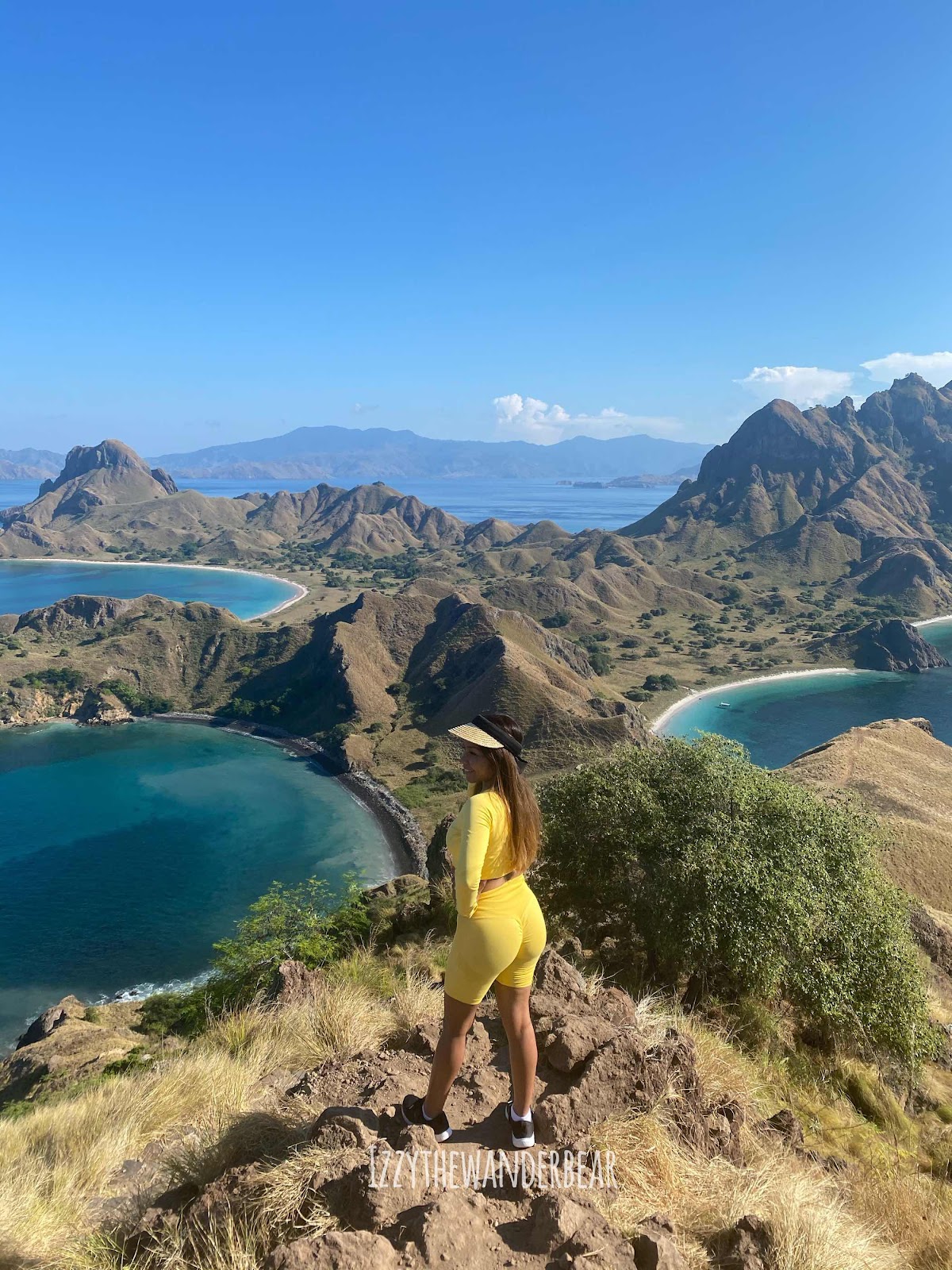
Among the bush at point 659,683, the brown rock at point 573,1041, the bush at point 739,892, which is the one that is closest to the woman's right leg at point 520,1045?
the brown rock at point 573,1041

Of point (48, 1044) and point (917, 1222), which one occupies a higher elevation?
point (917, 1222)

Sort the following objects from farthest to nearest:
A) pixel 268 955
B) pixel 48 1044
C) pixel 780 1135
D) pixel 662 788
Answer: pixel 48 1044 → pixel 268 955 → pixel 662 788 → pixel 780 1135

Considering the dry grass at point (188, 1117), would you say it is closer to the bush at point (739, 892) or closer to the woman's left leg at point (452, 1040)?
the woman's left leg at point (452, 1040)

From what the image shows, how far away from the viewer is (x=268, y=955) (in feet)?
66.3

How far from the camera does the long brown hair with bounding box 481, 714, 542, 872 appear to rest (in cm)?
447

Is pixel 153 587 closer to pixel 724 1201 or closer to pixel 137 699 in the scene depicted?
pixel 137 699

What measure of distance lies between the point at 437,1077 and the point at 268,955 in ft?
59.3

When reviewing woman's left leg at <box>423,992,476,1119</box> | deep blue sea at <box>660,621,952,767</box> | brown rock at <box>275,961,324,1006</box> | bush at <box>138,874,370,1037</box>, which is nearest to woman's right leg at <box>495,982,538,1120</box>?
woman's left leg at <box>423,992,476,1119</box>

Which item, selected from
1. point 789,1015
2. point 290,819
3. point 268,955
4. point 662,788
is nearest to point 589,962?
point 789,1015

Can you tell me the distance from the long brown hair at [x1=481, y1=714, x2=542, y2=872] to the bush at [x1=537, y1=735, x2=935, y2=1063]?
28.3ft

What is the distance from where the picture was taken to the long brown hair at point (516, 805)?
447 centimetres

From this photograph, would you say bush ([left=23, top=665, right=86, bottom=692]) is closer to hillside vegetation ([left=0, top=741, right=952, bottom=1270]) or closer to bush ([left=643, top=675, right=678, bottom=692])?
bush ([left=643, top=675, right=678, bottom=692])

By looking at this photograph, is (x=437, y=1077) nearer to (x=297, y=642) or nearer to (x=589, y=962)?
(x=589, y=962)

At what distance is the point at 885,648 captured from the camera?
10288cm
